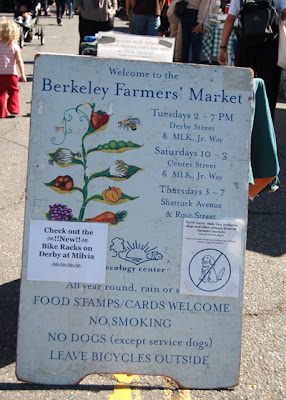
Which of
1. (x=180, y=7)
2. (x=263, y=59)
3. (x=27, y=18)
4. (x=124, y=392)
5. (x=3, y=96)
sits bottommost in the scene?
(x=124, y=392)

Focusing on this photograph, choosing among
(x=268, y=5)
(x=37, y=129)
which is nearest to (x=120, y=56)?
(x=37, y=129)

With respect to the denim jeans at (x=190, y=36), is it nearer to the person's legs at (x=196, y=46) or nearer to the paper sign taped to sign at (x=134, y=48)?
the person's legs at (x=196, y=46)

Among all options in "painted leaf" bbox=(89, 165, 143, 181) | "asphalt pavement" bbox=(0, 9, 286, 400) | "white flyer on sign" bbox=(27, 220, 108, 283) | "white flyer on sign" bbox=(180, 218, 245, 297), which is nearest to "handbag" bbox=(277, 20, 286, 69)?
"asphalt pavement" bbox=(0, 9, 286, 400)

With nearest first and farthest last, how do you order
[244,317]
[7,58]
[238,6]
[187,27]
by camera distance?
[244,317], [238,6], [7,58], [187,27]

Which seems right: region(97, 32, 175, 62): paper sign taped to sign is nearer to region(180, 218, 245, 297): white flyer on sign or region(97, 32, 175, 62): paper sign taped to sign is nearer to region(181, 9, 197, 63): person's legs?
region(180, 218, 245, 297): white flyer on sign

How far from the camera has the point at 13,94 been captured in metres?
7.84

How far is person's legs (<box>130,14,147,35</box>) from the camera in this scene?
8.60 meters

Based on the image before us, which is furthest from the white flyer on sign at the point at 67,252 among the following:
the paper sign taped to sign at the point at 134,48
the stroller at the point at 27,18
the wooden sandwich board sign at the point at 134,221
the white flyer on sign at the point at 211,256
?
the stroller at the point at 27,18

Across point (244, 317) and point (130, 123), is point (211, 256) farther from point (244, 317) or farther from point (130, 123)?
point (244, 317)

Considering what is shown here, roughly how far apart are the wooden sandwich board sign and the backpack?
9.70ft

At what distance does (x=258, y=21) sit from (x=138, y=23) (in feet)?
12.1

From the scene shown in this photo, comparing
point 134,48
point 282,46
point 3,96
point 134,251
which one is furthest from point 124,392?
point 3,96

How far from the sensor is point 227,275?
2730 millimetres

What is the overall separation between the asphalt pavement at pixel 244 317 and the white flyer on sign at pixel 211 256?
1.74 ft
